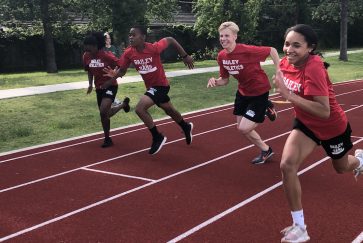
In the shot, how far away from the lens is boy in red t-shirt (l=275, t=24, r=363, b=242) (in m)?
3.86

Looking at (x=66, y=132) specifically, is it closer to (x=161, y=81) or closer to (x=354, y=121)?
(x=161, y=81)

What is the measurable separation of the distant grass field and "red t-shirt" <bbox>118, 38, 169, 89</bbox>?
239cm

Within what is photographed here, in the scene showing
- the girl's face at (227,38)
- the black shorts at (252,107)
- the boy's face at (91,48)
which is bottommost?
the black shorts at (252,107)

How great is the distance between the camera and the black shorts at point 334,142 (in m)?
4.29

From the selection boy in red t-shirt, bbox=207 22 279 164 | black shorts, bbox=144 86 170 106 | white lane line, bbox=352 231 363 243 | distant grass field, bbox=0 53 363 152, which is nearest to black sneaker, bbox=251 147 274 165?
boy in red t-shirt, bbox=207 22 279 164

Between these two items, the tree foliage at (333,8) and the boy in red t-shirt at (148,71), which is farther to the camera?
the tree foliage at (333,8)

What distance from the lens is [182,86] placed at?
53.1ft

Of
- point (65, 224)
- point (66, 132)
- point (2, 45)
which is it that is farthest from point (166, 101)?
point (2, 45)

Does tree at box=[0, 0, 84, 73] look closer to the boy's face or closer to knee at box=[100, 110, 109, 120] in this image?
the boy's face

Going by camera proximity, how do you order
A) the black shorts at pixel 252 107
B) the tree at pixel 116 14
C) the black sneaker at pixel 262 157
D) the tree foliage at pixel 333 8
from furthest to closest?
the tree foliage at pixel 333 8
the tree at pixel 116 14
the black sneaker at pixel 262 157
the black shorts at pixel 252 107

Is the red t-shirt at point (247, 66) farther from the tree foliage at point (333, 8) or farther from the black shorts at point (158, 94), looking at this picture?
the tree foliage at point (333, 8)

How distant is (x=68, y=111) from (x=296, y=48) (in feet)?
Result: 28.5

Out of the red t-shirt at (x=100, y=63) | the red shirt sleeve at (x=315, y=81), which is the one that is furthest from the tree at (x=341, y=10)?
the red shirt sleeve at (x=315, y=81)

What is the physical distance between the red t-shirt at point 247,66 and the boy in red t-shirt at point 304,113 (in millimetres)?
2201
